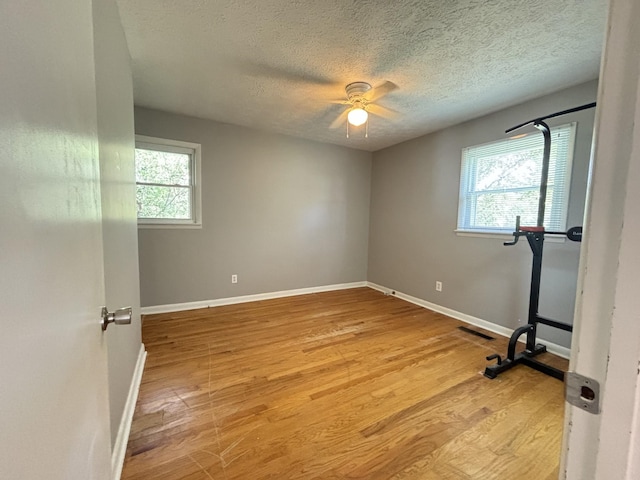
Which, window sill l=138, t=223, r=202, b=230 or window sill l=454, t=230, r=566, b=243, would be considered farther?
window sill l=138, t=223, r=202, b=230

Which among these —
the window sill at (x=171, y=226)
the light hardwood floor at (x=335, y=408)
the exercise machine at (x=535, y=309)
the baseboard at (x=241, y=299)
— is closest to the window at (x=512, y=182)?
the exercise machine at (x=535, y=309)

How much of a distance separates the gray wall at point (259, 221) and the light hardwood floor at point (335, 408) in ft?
2.70

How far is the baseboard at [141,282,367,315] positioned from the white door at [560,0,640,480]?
377 cm

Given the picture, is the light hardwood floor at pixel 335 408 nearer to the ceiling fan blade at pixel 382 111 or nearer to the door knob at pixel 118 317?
the door knob at pixel 118 317

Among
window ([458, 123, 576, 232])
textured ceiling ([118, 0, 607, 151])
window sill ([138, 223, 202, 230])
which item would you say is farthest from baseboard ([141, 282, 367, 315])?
textured ceiling ([118, 0, 607, 151])

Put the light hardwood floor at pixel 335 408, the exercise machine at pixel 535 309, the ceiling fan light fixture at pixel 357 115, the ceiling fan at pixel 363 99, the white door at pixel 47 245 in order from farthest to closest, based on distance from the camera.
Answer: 1. the ceiling fan light fixture at pixel 357 115
2. the ceiling fan at pixel 363 99
3. the exercise machine at pixel 535 309
4. the light hardwood floor at pixel 335 408
5. the white door at pixel 47 245

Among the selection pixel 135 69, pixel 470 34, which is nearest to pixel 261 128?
pixel 135 69

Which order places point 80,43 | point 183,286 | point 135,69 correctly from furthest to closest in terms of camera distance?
point 183,286
point 135,69
point 80,43

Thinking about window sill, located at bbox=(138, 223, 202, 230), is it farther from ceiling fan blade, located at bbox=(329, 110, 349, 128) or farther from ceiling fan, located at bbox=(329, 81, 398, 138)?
ceiling fan, located at bbox=(329, 81, 398, 138)

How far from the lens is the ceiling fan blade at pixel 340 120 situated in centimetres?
310

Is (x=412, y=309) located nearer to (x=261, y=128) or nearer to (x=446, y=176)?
(x=446, y=176)

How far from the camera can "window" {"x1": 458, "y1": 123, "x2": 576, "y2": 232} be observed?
2.49 meters

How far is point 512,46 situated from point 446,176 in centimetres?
175

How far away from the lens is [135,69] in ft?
7.58
